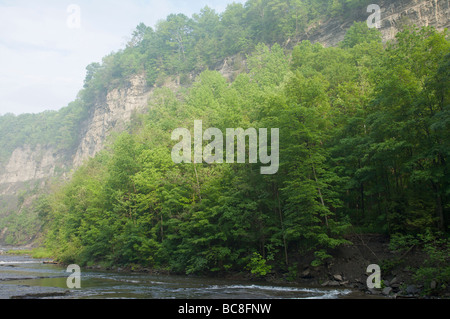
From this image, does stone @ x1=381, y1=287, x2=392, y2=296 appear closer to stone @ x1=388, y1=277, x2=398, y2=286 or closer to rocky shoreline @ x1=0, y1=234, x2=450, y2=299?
rocky shoreline @ x1=0, y1=234, x2=450, y2=299

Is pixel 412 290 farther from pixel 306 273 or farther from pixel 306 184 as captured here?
pixel 306 184

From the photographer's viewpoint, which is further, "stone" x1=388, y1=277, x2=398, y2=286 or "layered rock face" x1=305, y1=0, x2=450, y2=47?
"layered rock face" x1=305, y1=0, x2=450, y2=47

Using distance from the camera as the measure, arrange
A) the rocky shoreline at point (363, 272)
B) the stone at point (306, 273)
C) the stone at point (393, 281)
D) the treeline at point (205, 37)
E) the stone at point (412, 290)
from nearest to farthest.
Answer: the stone at point (412, 290) → the rocky shoreline at point (363, 272) → the stone at point (393, 281) → the stone at point (306, 273) → the treeline at point (205, 37)

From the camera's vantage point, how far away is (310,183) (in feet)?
68.8

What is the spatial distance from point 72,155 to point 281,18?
87.6 metres

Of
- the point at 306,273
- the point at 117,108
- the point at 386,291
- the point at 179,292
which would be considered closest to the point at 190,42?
the point at 117,108

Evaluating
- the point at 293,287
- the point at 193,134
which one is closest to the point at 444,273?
the point at 293,287

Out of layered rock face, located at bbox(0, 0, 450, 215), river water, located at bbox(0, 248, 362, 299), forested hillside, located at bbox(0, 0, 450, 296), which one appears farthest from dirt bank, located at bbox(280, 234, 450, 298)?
layered rock face, located at bbox(0, 0, 450, 215)

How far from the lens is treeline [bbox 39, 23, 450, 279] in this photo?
18.9 meters

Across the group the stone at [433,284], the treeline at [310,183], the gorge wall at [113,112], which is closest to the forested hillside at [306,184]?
the treeline at [310,183]

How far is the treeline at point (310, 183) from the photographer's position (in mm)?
18859

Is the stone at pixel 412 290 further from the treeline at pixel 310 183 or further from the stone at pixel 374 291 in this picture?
the treeline at pixel 310 183
